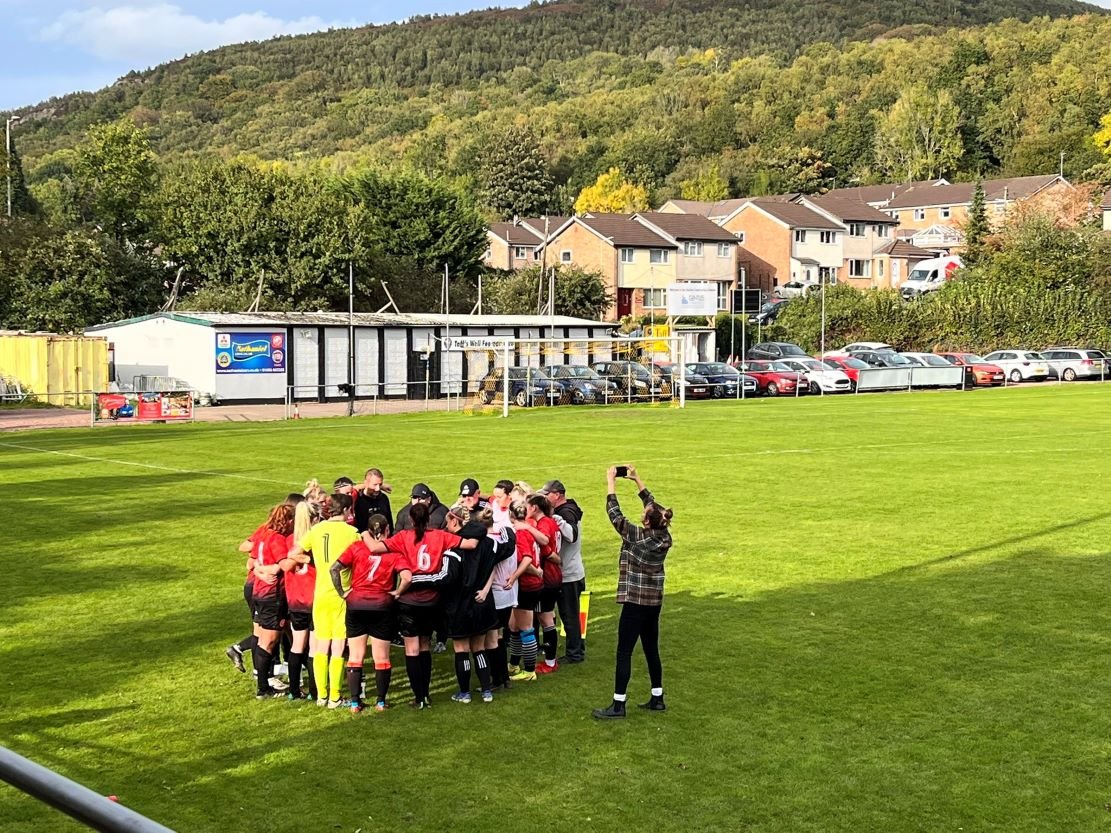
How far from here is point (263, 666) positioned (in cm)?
1122

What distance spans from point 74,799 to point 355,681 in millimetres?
8556

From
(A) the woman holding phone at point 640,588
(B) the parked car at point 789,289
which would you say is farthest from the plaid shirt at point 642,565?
(B) the parked car at point 789,289

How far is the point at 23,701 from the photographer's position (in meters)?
11.1

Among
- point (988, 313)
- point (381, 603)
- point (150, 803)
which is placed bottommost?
point (150, 803)

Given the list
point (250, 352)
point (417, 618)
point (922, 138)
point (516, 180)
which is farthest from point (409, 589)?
point (922, 138)

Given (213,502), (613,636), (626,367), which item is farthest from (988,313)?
(613,636)

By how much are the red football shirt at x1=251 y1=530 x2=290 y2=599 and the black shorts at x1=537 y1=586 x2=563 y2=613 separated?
2418 mm

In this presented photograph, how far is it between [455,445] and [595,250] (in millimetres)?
60082

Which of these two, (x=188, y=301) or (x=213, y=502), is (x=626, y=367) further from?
(x=213, y=502)

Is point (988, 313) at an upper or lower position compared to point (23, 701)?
upper

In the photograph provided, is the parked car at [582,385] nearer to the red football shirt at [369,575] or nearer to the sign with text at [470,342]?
the sign with text at [470,342]

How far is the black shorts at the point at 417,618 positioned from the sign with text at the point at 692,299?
192 feet

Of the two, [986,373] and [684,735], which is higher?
[986,373]

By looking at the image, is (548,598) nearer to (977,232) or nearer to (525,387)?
(525,387)
